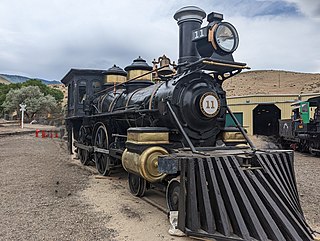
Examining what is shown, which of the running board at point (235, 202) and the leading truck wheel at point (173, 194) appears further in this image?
the leading truck wheel at point (173, 194)

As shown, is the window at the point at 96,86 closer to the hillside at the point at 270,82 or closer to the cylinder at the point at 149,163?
the cylinder at the point at 149,163

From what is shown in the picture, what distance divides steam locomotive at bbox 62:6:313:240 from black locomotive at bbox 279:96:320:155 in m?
8.71

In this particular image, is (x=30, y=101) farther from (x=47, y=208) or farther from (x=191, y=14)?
(x=191, y=14)

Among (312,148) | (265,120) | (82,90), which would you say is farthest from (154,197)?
(265,120)

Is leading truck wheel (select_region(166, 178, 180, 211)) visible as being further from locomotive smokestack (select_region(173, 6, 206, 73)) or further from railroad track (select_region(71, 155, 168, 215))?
locomotive smokestack (select_region(173, 6, 206, 73))

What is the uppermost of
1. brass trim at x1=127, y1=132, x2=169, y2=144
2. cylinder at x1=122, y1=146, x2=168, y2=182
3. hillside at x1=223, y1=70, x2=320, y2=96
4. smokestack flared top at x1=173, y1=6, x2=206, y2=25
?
hillside at x1=223, y1=70, x2=320, y2=96

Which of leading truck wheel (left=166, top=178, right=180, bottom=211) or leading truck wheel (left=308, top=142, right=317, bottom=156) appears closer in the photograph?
leading truck wheel (left=166, top=178, right=180, bottom=211)

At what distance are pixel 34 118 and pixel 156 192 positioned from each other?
39941 mm

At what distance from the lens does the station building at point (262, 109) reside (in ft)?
72.7

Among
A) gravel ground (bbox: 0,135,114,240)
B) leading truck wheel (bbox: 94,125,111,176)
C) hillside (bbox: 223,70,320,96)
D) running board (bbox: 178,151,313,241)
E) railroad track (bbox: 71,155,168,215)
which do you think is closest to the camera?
running board (bbox: 178,151,313,241)

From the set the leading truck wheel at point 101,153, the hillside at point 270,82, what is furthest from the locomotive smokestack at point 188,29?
the hillside at point 270,82

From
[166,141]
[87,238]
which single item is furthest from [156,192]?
[87,238]

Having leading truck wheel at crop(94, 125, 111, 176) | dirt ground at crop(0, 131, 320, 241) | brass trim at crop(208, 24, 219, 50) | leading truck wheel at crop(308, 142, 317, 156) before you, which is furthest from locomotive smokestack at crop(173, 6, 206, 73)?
leading truck wheel at crop(308, 142, 317, 156)

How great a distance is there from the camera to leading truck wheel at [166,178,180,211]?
4.21 metres
